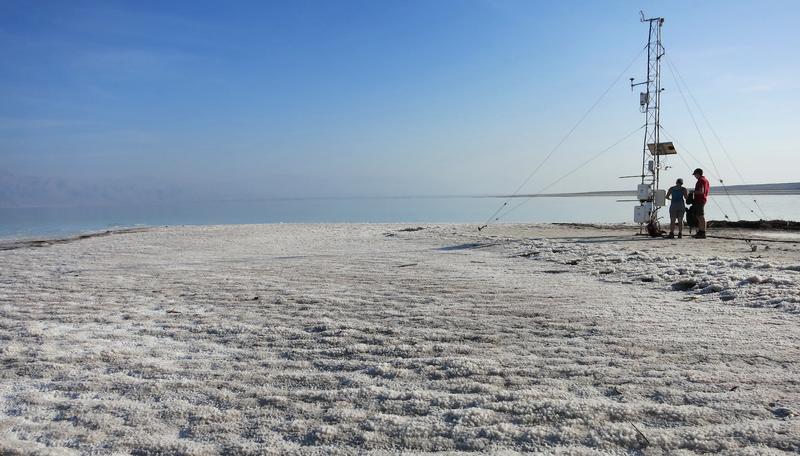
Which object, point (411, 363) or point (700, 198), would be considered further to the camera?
point (700, 198)

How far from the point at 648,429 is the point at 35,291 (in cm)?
805

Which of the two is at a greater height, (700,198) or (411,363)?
(700,198)

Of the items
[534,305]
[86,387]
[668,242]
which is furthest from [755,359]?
[668,242]

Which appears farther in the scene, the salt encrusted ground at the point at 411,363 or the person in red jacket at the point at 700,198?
the person in red jacket at the point at 700,198

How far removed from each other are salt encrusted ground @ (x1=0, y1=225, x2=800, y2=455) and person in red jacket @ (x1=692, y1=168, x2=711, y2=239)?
5719 millimetres

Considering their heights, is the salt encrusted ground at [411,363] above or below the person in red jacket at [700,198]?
below

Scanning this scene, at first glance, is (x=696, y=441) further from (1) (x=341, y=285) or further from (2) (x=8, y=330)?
(2) (x=8, y=330)

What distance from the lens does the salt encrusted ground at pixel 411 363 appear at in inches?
103

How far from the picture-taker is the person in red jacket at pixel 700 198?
13.0 meters

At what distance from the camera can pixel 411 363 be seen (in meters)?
3.73

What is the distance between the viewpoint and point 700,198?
43.1 ft

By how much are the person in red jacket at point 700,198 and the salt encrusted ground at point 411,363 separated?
5719mm

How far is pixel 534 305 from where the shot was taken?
5.58 m

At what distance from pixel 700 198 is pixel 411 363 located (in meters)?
12.4
